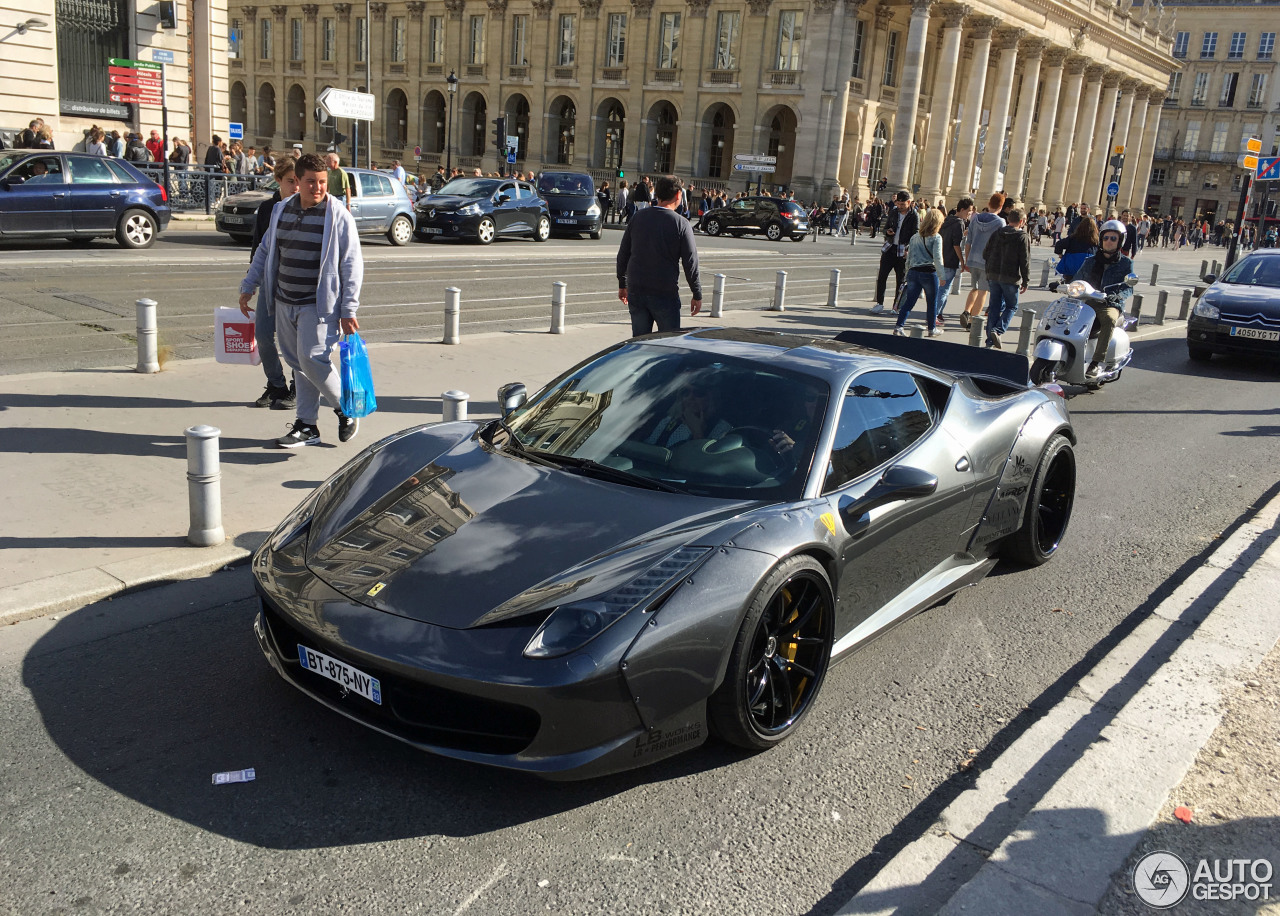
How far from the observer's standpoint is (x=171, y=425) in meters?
7.57

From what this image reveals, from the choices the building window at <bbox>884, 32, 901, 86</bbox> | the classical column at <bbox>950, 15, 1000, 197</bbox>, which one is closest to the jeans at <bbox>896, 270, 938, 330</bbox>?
the classical column at <bbox>950, 15, 1000, 197</bbox>

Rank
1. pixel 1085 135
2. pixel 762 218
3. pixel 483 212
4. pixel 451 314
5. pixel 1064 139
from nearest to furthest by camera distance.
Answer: pixel 451 314
pixel 483 212
pixel 762 218
pixel 1064 139
pixel 1085 135

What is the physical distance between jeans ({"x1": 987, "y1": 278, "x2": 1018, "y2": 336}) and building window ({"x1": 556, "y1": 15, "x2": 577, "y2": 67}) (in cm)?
5591

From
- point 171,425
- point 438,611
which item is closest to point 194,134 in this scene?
point 171,425

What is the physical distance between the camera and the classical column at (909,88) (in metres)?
56.2

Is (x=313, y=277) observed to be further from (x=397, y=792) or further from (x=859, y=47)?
(x=859, y=47)

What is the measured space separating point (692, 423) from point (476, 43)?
236 feet

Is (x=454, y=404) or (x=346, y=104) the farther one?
(x=346, y=104)

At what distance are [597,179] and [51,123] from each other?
39544 mm

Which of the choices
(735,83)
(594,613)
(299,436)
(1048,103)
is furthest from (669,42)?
(594,613)

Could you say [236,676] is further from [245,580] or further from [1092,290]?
[1092,290]

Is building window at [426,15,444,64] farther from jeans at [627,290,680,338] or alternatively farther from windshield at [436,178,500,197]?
jeans at [627,290,680,338]

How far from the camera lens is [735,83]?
5944cm

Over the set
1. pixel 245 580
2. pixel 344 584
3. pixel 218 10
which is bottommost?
pixel 245 580
